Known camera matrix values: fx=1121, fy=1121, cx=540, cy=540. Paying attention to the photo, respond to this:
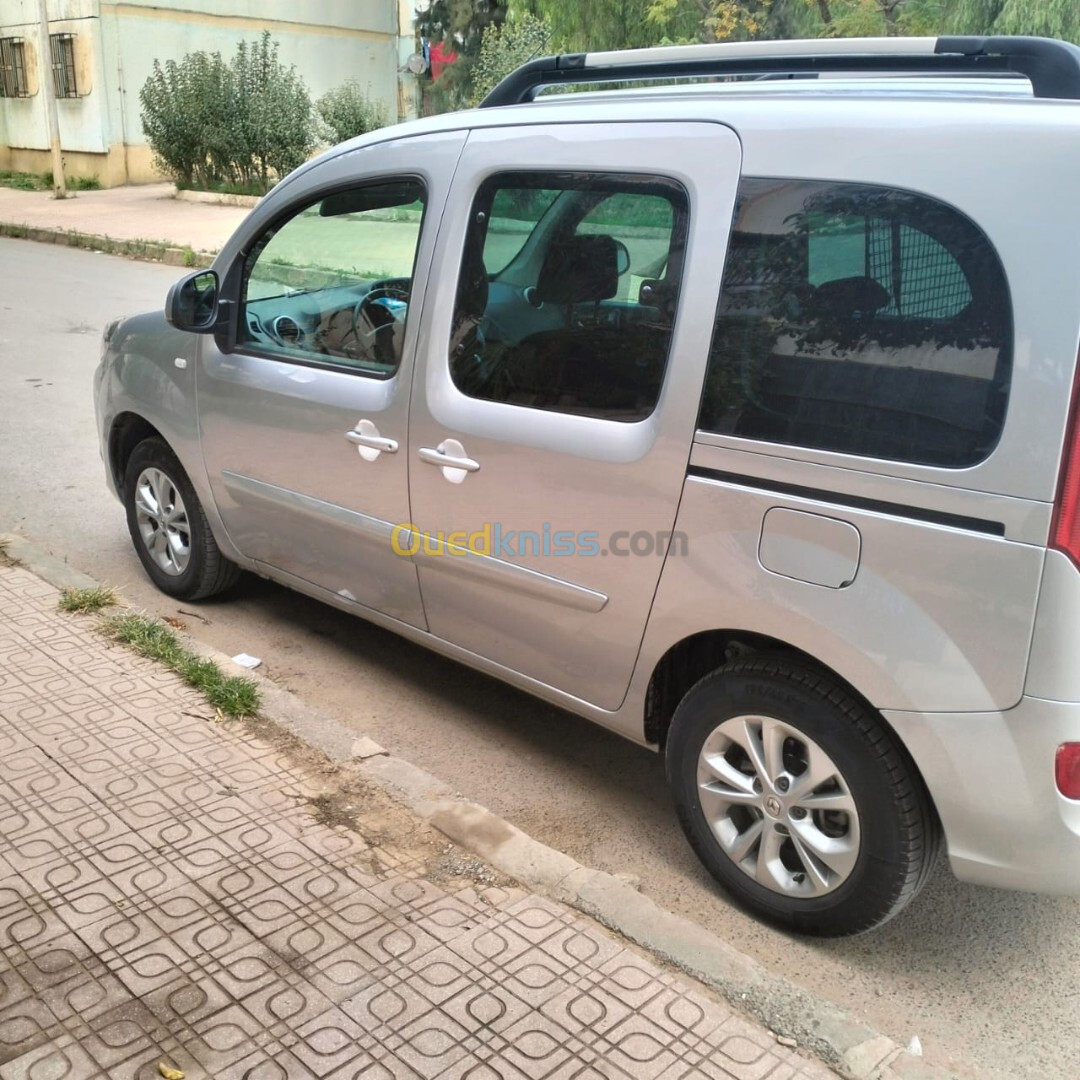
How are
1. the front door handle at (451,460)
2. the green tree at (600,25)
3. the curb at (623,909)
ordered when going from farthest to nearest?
the green tree at (600,25) → the front door handle at (451,460) → the curb at (623,909)

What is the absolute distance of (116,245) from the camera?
17188 mm

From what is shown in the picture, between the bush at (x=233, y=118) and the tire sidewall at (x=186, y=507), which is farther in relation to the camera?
the bush at (x=233, y=118)

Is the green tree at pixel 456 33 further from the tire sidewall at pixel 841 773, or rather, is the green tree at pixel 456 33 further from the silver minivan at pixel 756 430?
the tire sidewall at pixel 841 773

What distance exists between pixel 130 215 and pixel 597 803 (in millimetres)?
20124

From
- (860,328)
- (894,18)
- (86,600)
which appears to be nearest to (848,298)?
(860,328)

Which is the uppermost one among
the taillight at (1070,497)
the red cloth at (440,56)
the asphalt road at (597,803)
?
the red cloth at (440,56)

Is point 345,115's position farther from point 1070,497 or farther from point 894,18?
point 1070,497

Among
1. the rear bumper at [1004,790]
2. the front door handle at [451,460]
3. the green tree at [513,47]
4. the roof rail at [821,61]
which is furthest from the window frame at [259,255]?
the green tree at [513,47]

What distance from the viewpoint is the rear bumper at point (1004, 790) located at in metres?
2.35

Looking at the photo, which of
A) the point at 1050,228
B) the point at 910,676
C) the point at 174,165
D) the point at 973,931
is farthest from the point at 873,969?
the point at 174,165

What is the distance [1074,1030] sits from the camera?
A: 268cm

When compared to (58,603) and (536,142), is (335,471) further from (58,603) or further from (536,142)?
(58,603)

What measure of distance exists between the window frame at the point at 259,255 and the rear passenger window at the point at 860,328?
121 cm
